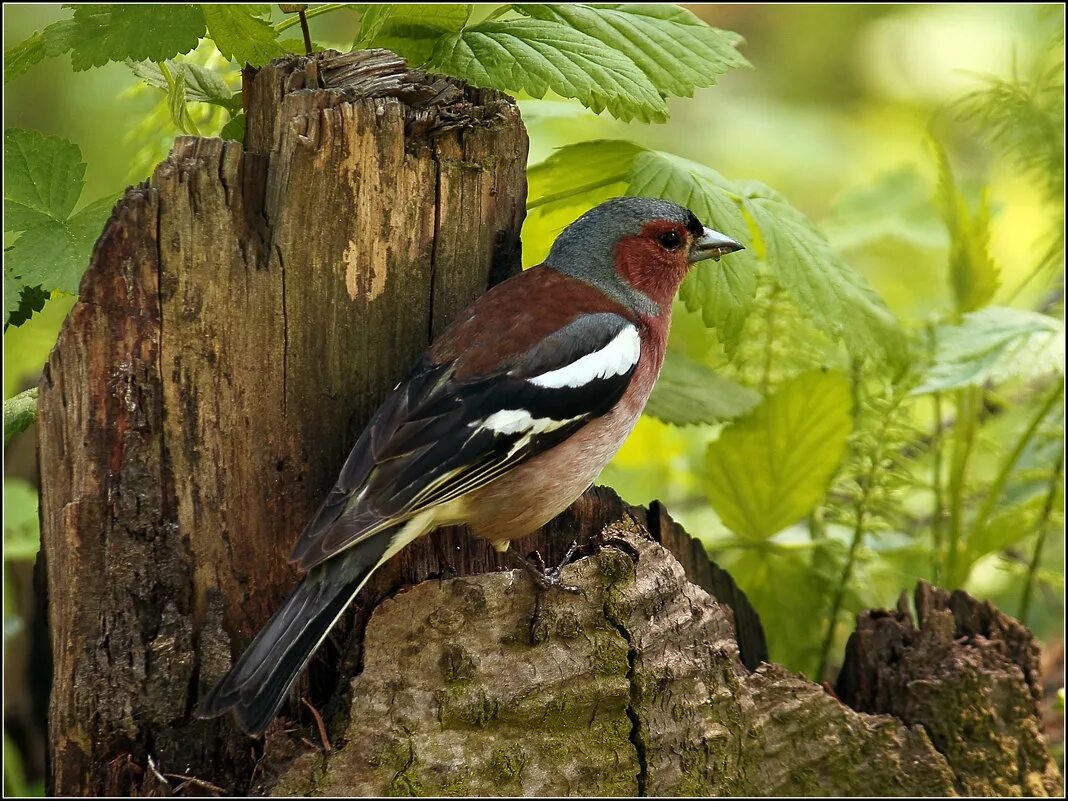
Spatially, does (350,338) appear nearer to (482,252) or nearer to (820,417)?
(482,252)

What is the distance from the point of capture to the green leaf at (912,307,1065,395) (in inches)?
156

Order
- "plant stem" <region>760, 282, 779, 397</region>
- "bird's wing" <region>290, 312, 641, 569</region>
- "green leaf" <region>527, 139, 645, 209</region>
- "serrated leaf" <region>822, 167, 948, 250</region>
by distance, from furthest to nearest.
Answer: "serrated leaf" <region>822, 167, 948, 250</region>
"plant stem" <region>760, 282, 779, 397</region>
"green leaf" <region>527, 139, 645, 209</region>
"bird's wing" <region>290, 312, 641, 569</region>

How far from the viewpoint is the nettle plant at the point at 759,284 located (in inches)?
128

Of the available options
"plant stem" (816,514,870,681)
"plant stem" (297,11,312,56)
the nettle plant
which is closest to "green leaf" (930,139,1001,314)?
the nettle plant

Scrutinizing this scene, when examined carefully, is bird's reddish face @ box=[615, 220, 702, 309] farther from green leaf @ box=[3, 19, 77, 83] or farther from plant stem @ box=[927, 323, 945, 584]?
green leaf @ box=[3, 19, 77, 83]

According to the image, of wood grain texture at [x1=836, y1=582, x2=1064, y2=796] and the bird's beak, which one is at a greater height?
the bird's beak

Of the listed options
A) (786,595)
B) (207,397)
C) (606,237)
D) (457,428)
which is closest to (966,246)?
(786,595)

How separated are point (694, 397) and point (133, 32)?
7.05 ft

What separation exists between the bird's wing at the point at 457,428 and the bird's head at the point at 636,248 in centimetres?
35

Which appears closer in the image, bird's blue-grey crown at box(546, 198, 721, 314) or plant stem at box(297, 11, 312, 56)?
plant stem at box(297, 11, 312, 56)

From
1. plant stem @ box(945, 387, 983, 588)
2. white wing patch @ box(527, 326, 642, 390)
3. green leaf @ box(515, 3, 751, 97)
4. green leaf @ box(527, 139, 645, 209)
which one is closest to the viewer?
white wing patch @ box(527, 326, 642, 390)

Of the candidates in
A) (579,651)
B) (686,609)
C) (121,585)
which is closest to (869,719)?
(686,609)

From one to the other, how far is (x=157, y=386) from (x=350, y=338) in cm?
51

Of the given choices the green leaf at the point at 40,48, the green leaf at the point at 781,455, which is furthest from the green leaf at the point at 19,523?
the green leaf at the point at 781,455
